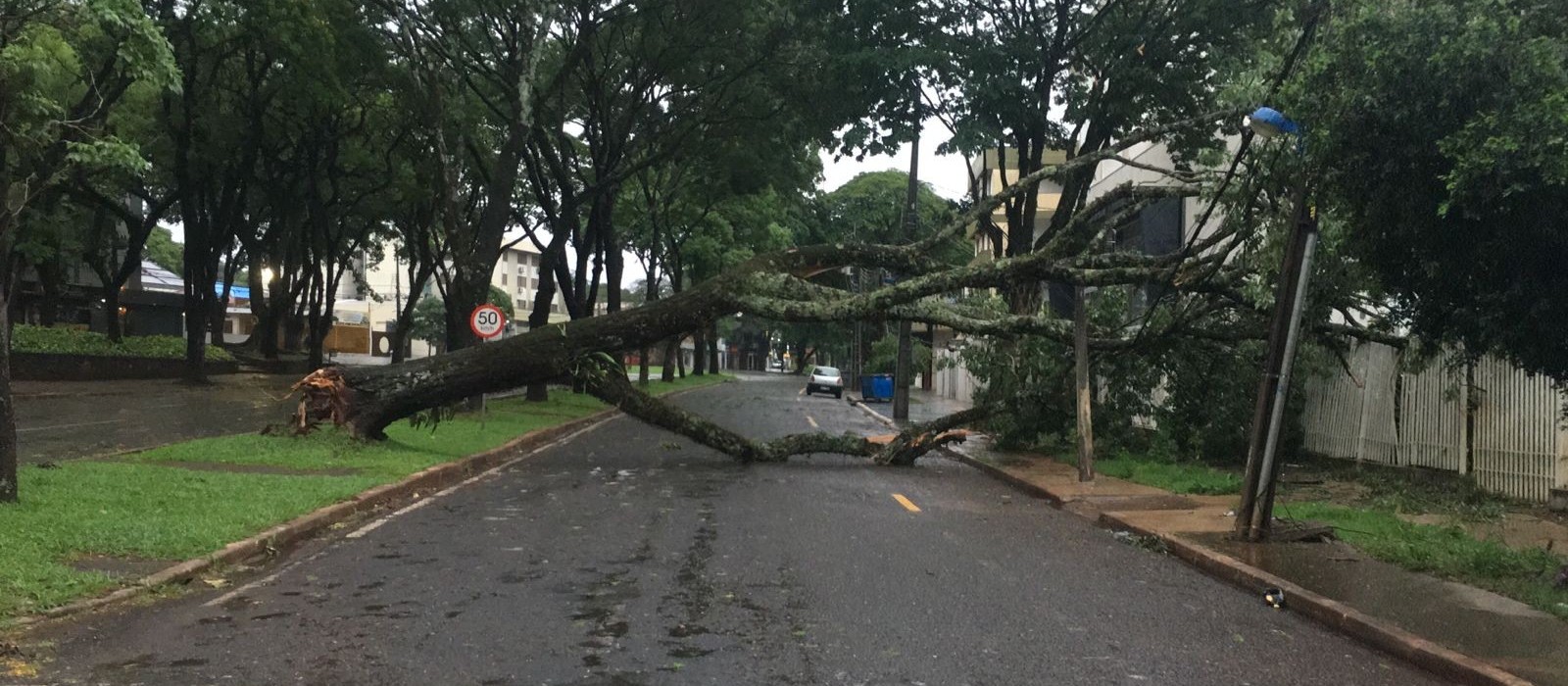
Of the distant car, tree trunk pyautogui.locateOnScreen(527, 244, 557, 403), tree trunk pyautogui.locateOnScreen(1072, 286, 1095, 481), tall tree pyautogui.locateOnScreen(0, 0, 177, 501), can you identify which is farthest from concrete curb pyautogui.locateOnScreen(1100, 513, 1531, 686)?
the distant car

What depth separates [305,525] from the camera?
9.88 metres

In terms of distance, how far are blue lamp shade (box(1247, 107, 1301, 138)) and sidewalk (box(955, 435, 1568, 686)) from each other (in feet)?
10.9

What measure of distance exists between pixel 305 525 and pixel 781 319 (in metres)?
8.43

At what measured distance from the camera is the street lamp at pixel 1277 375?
9758mm

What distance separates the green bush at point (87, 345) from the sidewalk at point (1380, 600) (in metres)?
29.2

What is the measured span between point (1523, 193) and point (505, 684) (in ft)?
20.7

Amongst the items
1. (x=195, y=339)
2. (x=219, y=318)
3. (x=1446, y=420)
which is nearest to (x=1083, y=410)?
(x=1446, y=420)

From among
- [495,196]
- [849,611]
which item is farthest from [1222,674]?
[495,196]

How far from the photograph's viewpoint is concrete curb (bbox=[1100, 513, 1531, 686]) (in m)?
6.11

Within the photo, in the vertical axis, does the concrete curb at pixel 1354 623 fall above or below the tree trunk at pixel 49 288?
below

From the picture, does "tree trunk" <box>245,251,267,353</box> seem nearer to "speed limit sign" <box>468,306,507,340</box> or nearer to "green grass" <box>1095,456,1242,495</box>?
"speed limit sign" <box>468,306,507,340</box>

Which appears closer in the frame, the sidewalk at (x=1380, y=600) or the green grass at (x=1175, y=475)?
the sidewalk at (x=1380, y=600)

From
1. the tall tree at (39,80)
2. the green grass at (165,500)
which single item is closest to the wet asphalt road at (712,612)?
the green grass at (165,500)

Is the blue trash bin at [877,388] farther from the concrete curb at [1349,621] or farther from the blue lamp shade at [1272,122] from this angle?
the blue lamp shade at [1272,122]
